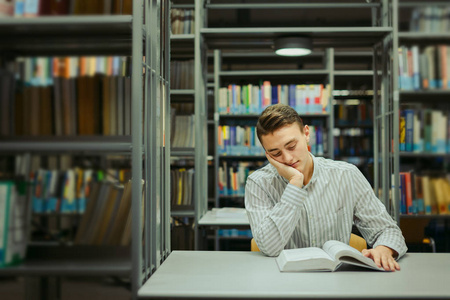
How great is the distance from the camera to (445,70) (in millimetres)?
2975

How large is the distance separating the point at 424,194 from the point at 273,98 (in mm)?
1579

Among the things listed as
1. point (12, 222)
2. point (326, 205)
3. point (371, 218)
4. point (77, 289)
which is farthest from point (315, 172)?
point (12, 222)

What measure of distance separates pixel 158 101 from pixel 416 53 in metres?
2.09

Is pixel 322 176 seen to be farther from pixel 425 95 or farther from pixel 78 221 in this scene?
pixel 425 95

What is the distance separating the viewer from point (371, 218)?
6.09ft

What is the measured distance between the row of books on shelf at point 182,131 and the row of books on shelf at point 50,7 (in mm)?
2309

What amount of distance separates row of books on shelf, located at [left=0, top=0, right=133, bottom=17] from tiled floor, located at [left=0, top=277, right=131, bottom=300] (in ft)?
2.28

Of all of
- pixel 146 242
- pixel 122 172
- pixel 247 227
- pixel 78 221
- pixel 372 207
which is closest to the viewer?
pixel 78 221

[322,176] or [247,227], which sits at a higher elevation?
[322,176]

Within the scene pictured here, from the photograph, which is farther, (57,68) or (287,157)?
(287,157)

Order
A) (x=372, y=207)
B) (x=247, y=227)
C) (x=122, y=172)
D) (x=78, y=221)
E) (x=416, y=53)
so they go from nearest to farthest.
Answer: (x=78, y=221), (x=122, y=172), (x=372, y=207), (x=247, y=227), (x=416, y=53)

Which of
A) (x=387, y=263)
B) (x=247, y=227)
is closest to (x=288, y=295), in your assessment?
(x=387, y=263)

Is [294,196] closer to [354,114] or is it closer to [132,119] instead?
[132,119]

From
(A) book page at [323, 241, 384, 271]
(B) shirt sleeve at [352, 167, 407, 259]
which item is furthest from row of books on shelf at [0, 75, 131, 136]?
(B) shirt sleeve at [352, 167, 407, 259]
